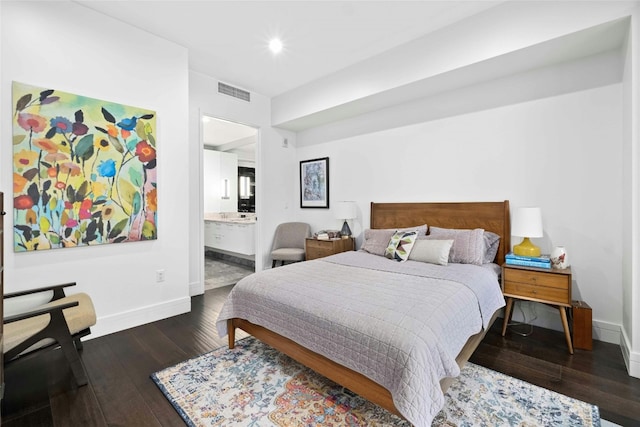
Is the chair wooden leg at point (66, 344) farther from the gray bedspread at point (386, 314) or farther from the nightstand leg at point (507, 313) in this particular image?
the nightstand leg at point (507, 313)

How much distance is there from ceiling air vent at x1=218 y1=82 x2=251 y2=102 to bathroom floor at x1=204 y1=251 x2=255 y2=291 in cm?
277

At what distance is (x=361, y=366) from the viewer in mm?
1593

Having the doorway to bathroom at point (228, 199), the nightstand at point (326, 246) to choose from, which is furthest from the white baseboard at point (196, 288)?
the nightstand at point (326, 246)

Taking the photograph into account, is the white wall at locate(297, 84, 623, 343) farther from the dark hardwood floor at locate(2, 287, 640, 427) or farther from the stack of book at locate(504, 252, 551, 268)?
the dark hardwood floor at locate(2, 287, 640, 427)

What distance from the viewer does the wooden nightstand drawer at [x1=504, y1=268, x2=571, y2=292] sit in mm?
2422

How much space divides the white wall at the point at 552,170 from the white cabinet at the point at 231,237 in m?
2.74

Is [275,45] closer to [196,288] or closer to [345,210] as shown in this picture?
[345,210]

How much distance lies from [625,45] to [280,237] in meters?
4.32

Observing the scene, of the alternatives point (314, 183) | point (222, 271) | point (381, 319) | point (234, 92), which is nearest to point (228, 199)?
point (222, 271)

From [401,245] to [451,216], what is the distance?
768mm

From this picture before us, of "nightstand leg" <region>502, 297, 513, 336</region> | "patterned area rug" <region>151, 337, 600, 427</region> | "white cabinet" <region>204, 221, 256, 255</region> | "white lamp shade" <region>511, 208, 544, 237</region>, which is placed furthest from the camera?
"white cabinet" <region>204, 221, 256, 255</region>

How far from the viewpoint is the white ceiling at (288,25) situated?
2.62m

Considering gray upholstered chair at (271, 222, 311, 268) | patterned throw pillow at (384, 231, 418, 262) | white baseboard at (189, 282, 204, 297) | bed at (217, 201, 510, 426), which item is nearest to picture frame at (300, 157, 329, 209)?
gray upholstered chair at (271, 222, 311, 268)

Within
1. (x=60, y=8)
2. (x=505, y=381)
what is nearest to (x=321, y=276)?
(x=505, y=381)
